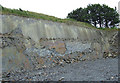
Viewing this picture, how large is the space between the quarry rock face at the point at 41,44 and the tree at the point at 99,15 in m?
5.75

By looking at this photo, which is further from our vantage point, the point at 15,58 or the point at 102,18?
the point at 102,18

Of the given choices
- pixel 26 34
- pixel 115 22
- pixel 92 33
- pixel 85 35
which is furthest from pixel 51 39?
pixel 115 22

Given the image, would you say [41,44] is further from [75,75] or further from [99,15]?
→ [99,15]

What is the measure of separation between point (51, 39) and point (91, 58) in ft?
12.0

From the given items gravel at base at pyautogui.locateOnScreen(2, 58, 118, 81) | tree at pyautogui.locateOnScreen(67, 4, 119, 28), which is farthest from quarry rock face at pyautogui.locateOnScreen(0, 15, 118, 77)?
tree at pyautogui.locateOnScreen(67, 4, 119, 28)

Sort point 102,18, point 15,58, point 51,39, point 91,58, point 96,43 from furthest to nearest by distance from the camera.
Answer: point 102,18
point 96,43
point 91,58
point 51,39
point 15,58

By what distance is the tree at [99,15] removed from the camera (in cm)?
1538

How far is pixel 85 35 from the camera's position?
376 inches

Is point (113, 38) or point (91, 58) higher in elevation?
point (113, 38)

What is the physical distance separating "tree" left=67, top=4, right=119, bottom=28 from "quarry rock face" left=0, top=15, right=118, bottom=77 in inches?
227

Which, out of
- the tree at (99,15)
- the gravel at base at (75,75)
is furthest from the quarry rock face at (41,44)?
the tree at (99,15)

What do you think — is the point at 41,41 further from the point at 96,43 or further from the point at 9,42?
the point at 96,43

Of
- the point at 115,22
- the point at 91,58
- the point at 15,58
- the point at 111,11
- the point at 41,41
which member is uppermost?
the point at 111,11

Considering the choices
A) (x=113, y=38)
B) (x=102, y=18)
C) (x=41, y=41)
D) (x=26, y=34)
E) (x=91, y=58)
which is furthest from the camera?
(x=102, y=18)
